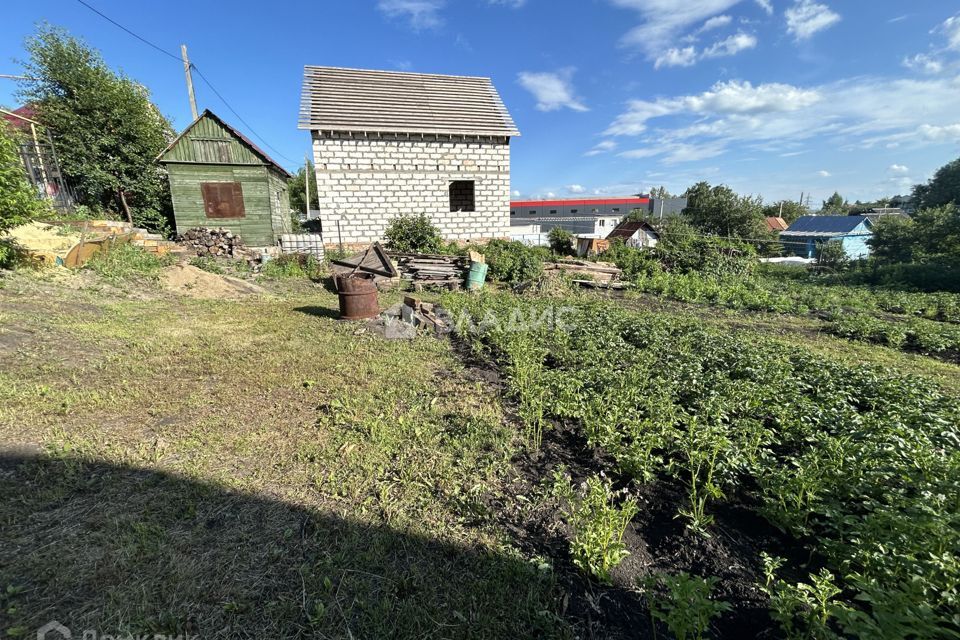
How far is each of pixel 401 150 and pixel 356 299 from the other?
10606 millimetres

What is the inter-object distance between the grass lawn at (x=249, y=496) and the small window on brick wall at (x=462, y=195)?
48.3 ft

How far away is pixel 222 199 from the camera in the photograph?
14773mm

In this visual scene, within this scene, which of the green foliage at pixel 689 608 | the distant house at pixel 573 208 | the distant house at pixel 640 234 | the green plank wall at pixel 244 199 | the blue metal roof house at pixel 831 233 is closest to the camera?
the green foliage at pixel 689 608

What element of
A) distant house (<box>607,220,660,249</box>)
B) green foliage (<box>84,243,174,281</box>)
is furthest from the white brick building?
distant house (<box>607,220,660,249</box>)

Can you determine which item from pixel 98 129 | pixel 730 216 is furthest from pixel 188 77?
pixel 730 216

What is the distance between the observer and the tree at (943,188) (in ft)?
127

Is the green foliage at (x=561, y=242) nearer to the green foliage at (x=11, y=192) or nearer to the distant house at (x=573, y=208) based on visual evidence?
the green foliage at (x=11, y=192)

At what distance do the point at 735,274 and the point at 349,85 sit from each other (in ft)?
57.5

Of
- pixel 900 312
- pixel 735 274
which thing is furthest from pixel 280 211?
pixel 900 312

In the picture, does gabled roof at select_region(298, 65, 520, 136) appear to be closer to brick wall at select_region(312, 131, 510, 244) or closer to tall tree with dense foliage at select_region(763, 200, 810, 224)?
brick wall at select_region(312, 131, 510, 244)

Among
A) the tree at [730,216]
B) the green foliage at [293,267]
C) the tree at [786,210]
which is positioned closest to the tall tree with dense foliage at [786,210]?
the tree at [786,210]

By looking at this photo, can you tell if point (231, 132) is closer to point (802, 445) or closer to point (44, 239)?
point (44, 239)

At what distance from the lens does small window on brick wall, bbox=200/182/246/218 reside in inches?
575

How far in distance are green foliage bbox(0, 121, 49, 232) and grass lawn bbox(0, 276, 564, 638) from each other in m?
2.67
